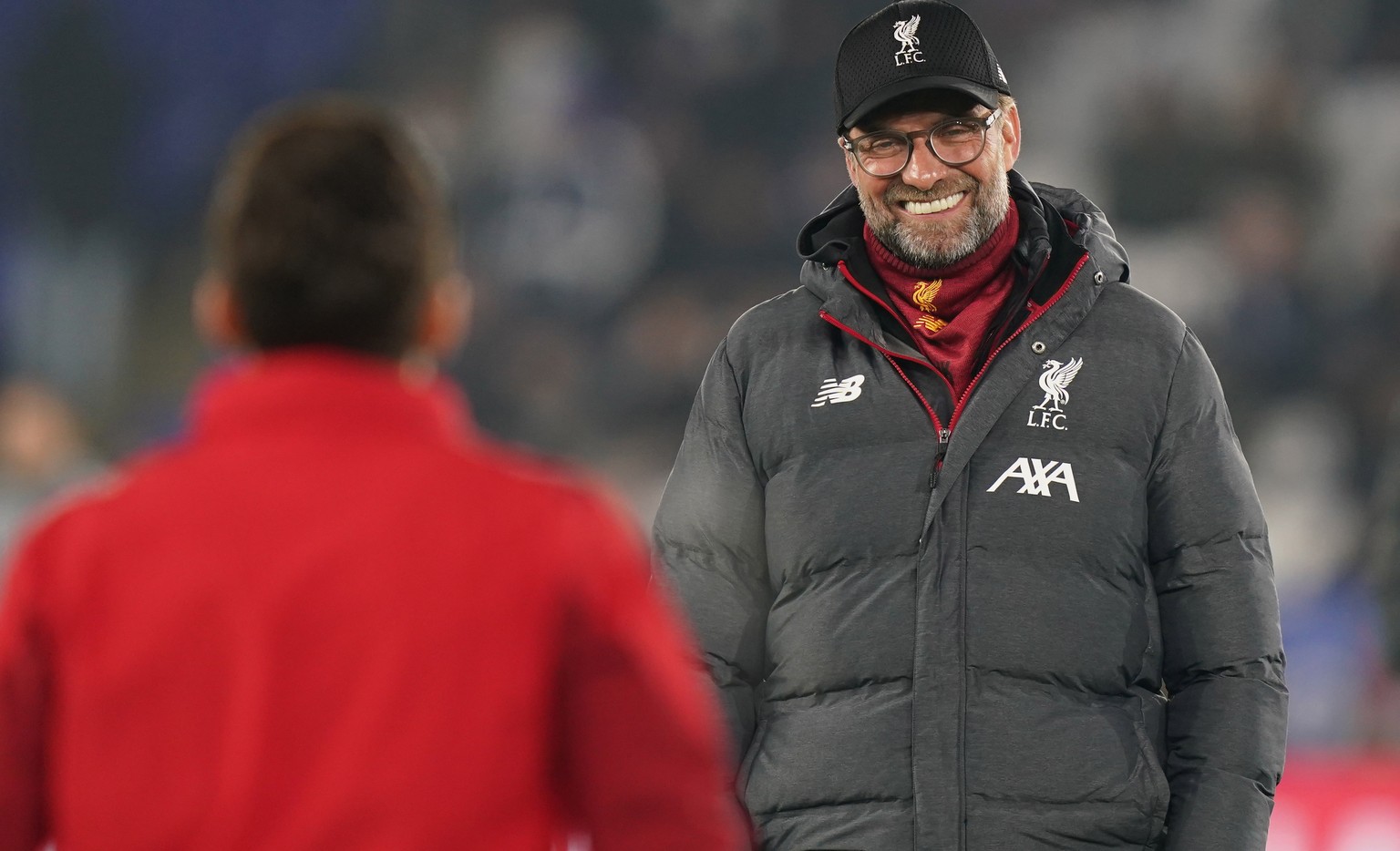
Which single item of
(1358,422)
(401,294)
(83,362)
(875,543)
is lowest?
(1358,422)

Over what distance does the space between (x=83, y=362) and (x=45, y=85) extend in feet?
3.67

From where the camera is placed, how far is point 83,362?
7500mm

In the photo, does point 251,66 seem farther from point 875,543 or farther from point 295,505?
point 295,505

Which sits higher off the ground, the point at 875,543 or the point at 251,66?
the point at 251,66

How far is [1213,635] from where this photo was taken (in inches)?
90.2

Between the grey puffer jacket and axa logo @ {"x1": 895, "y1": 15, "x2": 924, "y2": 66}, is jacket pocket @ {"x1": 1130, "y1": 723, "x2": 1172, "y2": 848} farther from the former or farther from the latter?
axa logo @ {"x1": 895, "y1": 15, "x2": 924, "y2": 66}

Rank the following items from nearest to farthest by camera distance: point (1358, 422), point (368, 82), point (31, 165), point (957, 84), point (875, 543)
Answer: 1. point (875, 543)
2. point (957, 84)
3. point (1358, 422)
4. point (31, 165)
5. point (368, 82)

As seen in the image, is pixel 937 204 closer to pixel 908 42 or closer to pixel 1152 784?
pixel 908 42

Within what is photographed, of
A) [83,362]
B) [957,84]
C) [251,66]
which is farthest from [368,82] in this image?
[957,84]

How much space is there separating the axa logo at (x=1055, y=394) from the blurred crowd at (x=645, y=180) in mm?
4780

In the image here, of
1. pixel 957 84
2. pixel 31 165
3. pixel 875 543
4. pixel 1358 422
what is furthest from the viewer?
pixel 31 165

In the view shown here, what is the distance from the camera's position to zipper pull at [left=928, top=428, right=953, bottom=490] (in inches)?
91.5

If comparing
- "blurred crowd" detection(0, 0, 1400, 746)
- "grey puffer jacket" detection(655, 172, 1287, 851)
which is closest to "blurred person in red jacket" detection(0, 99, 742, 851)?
"grey puffer jacket" detection(655, 172, 1287, 851)

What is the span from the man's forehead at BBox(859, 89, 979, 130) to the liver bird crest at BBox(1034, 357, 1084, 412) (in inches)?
14.6
